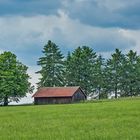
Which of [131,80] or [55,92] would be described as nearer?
[55,92]

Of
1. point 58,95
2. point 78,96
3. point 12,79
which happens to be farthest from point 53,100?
point 12,79

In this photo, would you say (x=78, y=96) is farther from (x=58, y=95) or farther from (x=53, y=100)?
(x=53, y=100)

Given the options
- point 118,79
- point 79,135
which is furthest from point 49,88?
point 79,135

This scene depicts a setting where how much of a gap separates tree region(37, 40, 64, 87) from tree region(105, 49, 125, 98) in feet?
45.6

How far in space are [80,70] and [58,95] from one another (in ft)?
49.0

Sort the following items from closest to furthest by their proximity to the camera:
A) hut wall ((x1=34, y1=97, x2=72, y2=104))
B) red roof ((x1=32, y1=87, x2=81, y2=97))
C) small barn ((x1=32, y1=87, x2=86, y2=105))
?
1. red roof ((x1=32, y1=87, x2=81, y2=97))
2. small barn ((x1=32, y1=87, x2=86, y2=105))
3. hut wall ((x1=34, y1=97, x2=72, y2=104))

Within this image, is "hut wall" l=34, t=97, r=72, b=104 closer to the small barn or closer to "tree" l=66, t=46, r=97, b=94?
the small barn

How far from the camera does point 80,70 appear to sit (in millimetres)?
129750

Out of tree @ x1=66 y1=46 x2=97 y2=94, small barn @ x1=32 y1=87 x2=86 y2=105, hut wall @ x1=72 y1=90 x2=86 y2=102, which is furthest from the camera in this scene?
tree @ x1=66 y1=46 x2=97 y2=94

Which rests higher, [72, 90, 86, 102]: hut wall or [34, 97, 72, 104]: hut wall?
[72, 90, 86, 102]: hut wall

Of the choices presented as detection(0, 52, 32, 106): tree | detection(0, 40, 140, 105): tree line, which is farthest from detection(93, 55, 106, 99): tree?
detection(0, 52, 32, 106): tree

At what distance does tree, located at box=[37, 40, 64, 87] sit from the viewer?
425 feet

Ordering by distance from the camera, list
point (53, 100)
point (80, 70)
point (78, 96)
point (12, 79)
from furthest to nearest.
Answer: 1. point (80, 70)
2. point (78, 96)
3. point (53, 100)
4. point (12, 79)

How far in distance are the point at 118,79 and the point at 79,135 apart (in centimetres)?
11282
